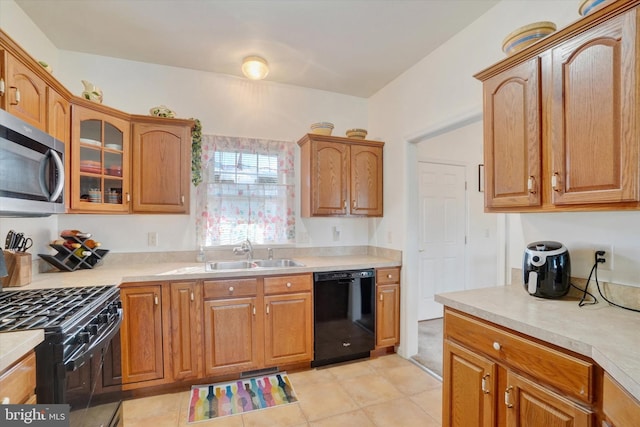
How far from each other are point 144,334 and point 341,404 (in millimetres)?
1526

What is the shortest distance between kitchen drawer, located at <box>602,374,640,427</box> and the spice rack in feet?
10.1

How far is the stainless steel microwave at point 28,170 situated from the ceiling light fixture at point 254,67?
1591 mm

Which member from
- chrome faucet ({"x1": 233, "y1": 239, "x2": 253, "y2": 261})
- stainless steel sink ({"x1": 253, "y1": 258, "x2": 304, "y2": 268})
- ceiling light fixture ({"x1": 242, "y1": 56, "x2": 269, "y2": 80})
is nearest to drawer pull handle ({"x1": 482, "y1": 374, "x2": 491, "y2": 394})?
stainless steel sink ({"x1": 253, "y1": 258, "x2": 304, "y2": 268})

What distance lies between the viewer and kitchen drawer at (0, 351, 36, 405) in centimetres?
93

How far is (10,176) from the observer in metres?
1.31

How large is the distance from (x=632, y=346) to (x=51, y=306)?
7.65 feet

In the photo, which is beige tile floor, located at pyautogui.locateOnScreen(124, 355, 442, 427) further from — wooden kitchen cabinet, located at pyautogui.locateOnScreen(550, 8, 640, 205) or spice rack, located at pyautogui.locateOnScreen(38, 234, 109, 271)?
wooden kitchen cabinet, located at pyautogui.locateOnScreen(550, 8, 640, 205)

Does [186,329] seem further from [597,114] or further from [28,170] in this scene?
[597,114]

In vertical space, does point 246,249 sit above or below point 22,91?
below

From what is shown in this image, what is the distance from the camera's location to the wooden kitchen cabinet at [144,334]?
2.14 metres

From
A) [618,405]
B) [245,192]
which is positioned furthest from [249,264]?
[618,405]

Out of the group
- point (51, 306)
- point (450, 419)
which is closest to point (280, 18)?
point (51, 306)

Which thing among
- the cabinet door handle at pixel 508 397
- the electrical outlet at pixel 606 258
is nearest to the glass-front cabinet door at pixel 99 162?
the cabinet door handle at pixel 508 397

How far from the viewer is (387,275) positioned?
9.41 feet
